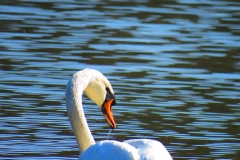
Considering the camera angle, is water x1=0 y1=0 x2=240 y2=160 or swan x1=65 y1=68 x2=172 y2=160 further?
water x1=0 y1=0 x2=240 y2=160

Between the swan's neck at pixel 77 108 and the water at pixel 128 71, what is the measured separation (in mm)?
1238

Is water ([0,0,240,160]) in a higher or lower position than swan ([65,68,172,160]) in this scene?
lower

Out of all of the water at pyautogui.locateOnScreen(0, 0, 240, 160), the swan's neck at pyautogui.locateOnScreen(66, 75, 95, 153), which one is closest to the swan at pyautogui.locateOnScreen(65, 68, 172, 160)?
the swan's neck at pyautogui.locateOnScreen(66, 75, 95, 153)

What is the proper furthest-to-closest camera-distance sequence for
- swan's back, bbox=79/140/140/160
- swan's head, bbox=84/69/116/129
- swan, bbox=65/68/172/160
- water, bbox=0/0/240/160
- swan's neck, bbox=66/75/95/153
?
water, bbox=0/0/240/160 → swan's head, bbox=84/69/116/129 → swan's neck, bbox=66/75/95/153 → swan, bbox=65/68/172/160 → swan's back, bbox=79/140/140/160

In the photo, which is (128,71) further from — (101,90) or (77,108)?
(77,108)

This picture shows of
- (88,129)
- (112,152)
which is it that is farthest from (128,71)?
(112,152)

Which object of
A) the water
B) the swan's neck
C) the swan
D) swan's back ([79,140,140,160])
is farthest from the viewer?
the water

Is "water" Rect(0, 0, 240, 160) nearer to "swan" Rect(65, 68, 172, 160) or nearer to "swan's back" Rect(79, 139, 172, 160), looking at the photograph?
"swan" Rect(65, 68, 172, 160)

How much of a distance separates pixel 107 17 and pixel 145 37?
2.75 metres

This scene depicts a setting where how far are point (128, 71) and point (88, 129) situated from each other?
6.39 m

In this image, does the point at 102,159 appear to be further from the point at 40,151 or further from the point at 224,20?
the point at 224,20

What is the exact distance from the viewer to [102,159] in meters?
7.04

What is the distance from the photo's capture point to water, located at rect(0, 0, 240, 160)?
1060cm

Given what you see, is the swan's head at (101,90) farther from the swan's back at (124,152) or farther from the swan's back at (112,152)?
the swan's back at (112,152)
